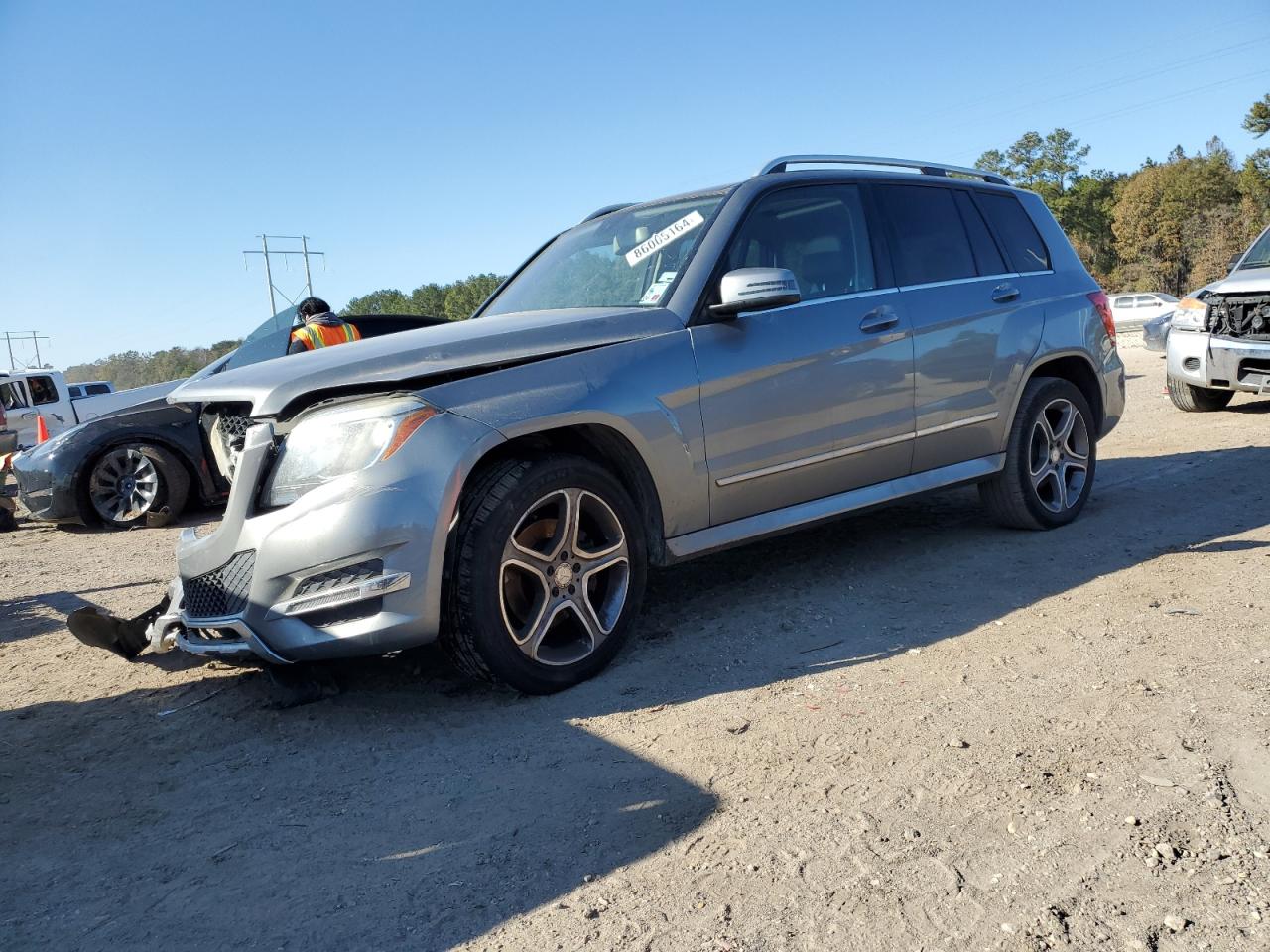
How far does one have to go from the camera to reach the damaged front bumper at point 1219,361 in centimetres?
891

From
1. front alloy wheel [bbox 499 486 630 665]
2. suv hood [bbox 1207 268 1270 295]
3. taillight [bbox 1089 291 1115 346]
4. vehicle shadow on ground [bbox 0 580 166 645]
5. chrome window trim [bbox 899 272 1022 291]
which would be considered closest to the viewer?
front alloy wheel [bbox 499 486 630 665]

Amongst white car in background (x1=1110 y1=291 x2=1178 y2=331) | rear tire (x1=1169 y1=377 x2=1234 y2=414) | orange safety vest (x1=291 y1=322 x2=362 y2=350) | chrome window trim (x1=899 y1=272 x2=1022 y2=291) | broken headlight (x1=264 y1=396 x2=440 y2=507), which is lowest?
white car in background (x1=1110 y1=291 x2=1178 y2=331)

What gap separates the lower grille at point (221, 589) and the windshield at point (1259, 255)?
32.1ft

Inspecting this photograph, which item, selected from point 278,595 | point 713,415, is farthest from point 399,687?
point 713,415

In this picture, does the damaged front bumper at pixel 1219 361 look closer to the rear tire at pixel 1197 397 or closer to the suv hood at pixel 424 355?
the rear tire at pixel 1197 397

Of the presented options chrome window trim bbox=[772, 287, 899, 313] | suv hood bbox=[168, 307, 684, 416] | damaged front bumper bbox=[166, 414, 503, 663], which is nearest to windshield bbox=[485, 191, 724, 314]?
suv hood bbox=[168, 307, 684, 416]

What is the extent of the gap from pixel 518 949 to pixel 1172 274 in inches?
3121

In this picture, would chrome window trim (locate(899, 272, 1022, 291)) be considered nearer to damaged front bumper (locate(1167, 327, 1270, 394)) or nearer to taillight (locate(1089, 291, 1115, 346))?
taillight (locate(1089, 291, 1115, 346))

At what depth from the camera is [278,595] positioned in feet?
10.6

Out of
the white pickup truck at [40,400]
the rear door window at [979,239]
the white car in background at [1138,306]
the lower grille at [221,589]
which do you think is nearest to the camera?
the lower grille at [221,589]

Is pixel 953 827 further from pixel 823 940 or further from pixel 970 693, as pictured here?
pixel 970 693

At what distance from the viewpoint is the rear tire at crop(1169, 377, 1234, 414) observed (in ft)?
32.3

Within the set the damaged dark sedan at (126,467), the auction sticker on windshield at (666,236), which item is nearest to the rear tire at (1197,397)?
the damaged dark sedan at (126,467)

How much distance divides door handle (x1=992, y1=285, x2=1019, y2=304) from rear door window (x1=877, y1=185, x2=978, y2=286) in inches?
5.6
